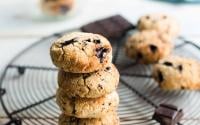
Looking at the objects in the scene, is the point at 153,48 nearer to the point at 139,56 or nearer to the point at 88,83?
the point at 139,56

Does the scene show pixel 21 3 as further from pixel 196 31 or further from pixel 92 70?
pixel 92 70

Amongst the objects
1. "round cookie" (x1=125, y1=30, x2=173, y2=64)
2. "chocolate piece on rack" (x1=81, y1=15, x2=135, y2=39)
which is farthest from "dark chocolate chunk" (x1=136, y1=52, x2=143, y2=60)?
"chocolate piece on rack" (x1=81, y1=15, x2=135, y2=39)

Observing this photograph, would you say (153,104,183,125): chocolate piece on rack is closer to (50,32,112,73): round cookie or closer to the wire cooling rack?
the wire cooling rack

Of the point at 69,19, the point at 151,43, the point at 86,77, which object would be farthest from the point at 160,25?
the point at 86,77

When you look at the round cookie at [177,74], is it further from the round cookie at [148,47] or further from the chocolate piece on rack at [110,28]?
the chocolate piece on rack at [110,28]

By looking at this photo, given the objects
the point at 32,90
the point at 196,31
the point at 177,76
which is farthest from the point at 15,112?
the point at 196,31
